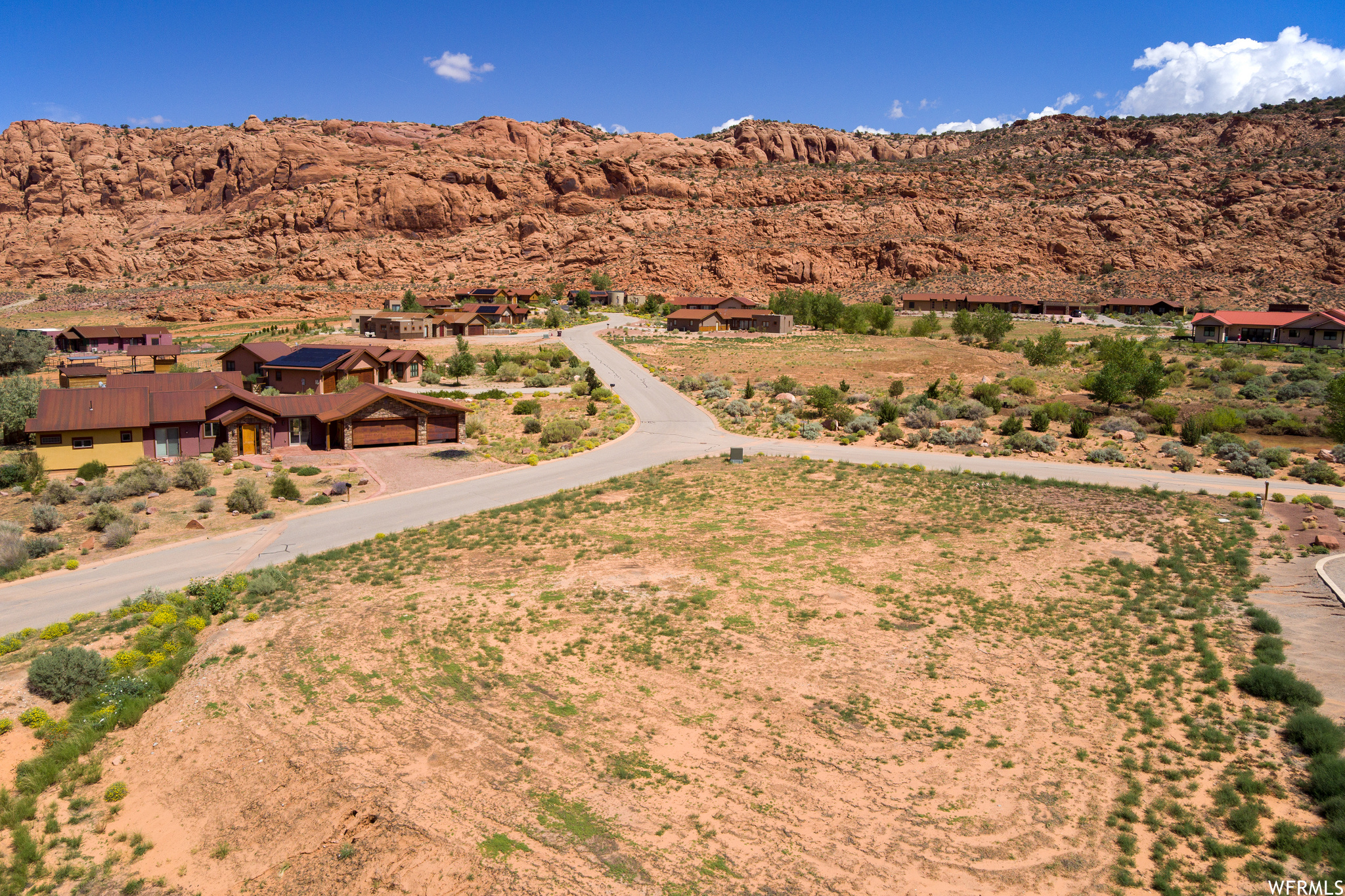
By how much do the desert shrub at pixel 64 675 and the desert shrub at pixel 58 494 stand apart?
1450cm

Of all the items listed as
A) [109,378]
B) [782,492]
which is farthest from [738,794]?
[109,378]

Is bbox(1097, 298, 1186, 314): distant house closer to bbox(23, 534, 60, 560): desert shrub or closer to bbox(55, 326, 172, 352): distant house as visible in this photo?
bbox(55, 326, 172, 352): distant house

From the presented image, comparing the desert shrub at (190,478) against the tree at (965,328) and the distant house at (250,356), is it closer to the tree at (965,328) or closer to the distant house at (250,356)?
the distant house at (250,356)

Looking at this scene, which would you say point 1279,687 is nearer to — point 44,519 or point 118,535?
point 118,535

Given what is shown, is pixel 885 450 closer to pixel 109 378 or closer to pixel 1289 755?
pixel 1289 755

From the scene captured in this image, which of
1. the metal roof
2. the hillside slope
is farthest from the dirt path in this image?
the hillside slope

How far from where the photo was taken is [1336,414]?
114 feet

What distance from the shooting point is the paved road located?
17766 millimetres

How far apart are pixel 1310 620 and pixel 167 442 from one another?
3775 cm

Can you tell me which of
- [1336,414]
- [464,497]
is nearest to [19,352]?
[464,497]

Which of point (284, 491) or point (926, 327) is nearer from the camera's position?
point (284, 491)

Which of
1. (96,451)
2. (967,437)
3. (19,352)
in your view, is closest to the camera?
(96,451)

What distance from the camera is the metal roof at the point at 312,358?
43.1m

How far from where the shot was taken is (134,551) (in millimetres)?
20562
